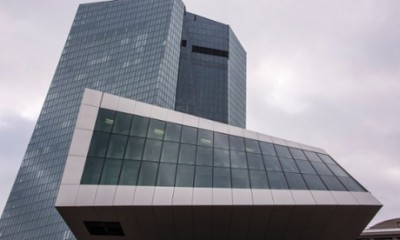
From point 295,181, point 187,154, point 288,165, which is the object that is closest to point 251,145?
point 288,165

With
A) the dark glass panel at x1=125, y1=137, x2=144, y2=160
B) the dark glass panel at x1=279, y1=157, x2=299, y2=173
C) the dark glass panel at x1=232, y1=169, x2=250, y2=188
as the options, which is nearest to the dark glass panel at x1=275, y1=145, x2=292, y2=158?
the dark glass panel at x1=279, y1=157, x2=299, y2=173

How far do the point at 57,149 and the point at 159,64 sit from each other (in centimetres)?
4344

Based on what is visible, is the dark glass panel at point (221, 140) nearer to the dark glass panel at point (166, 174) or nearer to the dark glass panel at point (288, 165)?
the dark glass panel at point (166, 174)

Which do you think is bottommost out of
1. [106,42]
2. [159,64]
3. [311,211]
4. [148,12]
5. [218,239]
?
[218,239]

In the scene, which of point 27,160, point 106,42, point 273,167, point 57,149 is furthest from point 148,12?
point 273,167

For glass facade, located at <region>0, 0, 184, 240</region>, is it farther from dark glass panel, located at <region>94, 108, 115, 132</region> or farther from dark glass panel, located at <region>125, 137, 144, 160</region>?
dark glass panel, located at <region>125, 137, 144, 160</region>

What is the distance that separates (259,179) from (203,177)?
392 centimetres

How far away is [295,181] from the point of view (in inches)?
975

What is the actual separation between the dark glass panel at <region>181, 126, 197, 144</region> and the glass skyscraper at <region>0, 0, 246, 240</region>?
84113 millimetres

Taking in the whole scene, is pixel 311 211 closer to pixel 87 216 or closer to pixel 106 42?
pixel 87 216

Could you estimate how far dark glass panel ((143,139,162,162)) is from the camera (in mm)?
22656

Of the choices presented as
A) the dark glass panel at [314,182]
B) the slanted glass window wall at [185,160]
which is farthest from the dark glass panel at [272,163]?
the dark glass panel at [314,182]

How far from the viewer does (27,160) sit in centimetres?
12331

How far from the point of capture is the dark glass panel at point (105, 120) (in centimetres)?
2323
